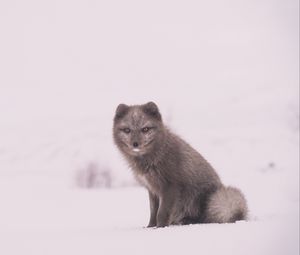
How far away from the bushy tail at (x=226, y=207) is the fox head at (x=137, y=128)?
3.17 feet

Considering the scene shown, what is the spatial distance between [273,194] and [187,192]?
557 centimetres

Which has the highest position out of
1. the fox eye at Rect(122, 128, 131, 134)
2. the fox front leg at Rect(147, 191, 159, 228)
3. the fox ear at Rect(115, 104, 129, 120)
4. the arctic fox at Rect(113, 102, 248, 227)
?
the fox ear at Rect(115, 104, 129, 120)

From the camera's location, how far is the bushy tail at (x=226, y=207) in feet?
20.1

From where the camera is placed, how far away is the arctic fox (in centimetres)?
607

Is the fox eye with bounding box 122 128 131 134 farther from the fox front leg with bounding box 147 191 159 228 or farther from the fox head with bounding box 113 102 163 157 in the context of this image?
the fox front leg with bounding box 147 191 159 228

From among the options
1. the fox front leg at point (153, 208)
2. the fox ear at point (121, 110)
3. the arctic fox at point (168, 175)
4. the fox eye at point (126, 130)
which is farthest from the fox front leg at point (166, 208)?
the fox ear at point (121, 110)

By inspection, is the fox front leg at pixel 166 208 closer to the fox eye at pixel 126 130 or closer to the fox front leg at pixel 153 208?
the fox front leg at pixel 153 208

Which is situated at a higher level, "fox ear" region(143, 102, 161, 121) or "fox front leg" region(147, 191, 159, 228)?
"fox ear" region(143, 102, 161, 121)

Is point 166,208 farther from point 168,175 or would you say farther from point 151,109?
point 151,109

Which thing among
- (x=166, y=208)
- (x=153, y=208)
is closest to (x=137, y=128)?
(x=166, y=208)

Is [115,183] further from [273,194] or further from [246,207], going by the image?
[246,207]

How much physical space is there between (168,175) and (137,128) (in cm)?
72

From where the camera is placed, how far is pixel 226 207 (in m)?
6.10

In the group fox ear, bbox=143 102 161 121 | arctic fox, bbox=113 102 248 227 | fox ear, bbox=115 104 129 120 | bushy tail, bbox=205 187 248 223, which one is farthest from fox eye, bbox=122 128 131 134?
bushy tail, bbox=205 187 248 223
